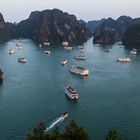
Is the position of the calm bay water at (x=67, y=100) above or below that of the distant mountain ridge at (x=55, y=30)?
above

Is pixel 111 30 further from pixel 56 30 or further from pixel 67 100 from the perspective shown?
pixel 67 100

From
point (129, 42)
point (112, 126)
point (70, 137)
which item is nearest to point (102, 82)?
point (112, 126)

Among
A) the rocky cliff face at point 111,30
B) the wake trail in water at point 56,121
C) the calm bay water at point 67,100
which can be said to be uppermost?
the wake trail in water at point 56,121

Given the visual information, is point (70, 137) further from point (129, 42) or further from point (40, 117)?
point (129, 42)

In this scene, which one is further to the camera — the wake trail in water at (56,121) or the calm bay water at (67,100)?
the calm bay water at (67,100)

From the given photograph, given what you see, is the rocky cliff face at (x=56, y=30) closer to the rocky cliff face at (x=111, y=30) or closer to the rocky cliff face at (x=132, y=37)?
the rocky cliff face at (x=111, y=30)

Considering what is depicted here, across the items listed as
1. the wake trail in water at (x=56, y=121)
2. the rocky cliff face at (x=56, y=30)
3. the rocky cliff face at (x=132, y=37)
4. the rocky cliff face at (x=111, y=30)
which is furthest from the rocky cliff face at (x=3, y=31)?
the wake trail in water at (x=56, y=121)

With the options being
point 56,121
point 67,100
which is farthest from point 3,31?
point 56,121
